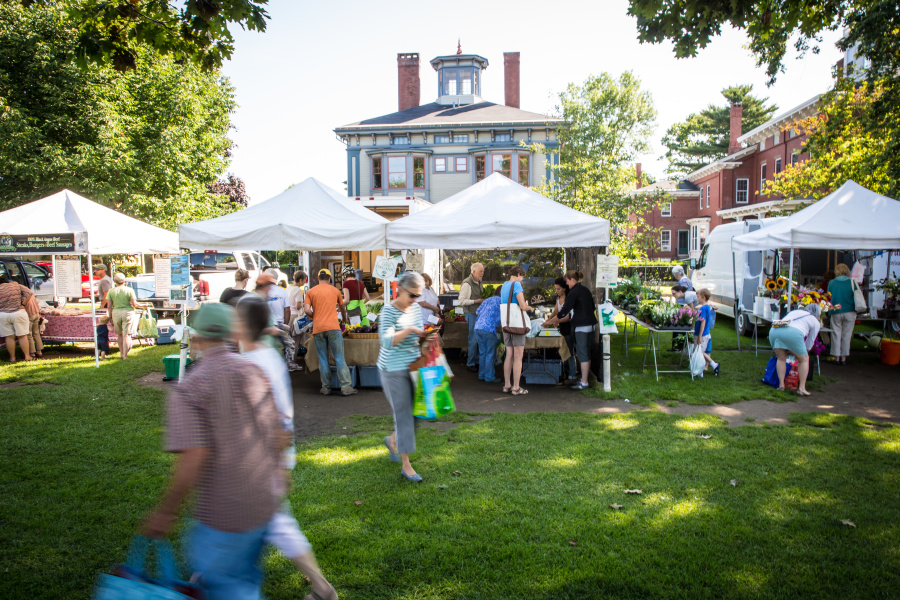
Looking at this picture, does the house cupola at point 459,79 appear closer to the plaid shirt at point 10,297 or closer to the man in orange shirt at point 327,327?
the plaid shirt at point 10,297

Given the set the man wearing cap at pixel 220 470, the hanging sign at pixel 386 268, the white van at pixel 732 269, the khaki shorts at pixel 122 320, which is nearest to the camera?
the man wearing cap at pixel 220 470

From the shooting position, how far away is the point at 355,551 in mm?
3820

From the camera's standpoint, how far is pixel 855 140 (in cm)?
1383

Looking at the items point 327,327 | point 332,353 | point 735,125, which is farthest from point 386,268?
point 735,125

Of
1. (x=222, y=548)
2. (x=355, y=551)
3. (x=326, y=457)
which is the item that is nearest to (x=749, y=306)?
(x=326, y=457)

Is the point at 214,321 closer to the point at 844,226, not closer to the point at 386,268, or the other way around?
the point at 386,268

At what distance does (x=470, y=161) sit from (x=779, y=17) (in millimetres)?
26601

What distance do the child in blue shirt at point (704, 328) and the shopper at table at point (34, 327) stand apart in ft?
41.7

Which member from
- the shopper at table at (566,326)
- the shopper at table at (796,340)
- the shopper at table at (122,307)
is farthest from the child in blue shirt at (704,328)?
the shopper at table at (122,307)

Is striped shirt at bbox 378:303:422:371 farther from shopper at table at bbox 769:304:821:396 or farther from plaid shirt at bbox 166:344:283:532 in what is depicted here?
shopper at table at bbox 769:304:821:396

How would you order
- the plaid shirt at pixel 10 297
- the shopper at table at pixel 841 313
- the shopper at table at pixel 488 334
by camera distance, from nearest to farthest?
the shopper at table at pixel 488 334 → the shopper at table at pixel 841 313 → the plaid shirt at pixel 10 297

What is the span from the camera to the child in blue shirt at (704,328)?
9.28 metres

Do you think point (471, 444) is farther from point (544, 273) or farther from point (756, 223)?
point (756, 223)

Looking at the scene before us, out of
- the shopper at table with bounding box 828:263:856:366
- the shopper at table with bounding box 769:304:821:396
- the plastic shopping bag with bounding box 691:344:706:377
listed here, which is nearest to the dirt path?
the shopper at table with bounding box 769:304:821:396
